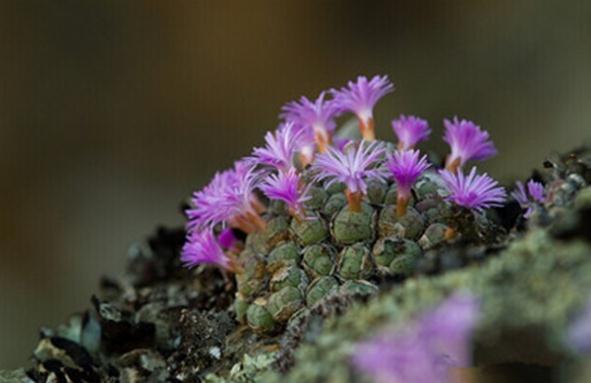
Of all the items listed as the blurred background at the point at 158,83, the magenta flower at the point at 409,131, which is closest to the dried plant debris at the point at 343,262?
the magenta flower at the point at 409,131

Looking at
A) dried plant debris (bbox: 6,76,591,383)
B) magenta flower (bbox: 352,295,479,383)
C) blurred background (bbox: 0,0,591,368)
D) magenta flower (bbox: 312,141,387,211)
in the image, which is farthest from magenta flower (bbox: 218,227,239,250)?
blurred background (bbox: 0,0,591,368)

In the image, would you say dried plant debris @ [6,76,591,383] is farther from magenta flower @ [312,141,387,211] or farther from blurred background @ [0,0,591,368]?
blurred background @ [0,0,591,368]

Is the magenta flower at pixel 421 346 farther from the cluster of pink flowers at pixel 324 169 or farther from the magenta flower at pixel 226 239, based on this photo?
the magenta flower at pixel 226 239

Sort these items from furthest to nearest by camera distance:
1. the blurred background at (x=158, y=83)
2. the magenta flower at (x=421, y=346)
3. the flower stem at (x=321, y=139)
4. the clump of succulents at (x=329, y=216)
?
the blurred background at (x=158, y=83)
the flower stem at (x=321, y=139)
the clump of succulents at (x=329, y=216)
the magenta flower at (x=421, y=346)

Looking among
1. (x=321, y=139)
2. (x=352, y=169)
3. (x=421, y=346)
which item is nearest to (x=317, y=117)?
(x=321, y=139)

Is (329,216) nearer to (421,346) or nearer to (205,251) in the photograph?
(205,251)

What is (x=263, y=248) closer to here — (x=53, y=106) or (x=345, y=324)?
(x=345, y=324)

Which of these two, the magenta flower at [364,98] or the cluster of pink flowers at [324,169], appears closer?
the cluster of pink flowers at [324,169]
